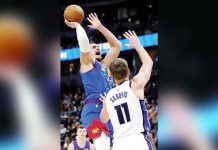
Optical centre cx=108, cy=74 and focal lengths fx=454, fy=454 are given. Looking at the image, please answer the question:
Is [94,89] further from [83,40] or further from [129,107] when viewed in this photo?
[129,107]

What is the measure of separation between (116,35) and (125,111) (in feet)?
19.9

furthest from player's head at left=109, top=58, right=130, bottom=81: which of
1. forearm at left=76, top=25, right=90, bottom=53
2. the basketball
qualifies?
the basketball

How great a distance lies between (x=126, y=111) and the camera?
14.8 feet

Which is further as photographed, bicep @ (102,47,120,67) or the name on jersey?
bicep @ (102,47,120,67)

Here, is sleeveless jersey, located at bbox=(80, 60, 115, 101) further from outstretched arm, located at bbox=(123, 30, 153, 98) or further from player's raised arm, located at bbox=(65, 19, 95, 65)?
outstretched arm, located at bbox=(123, 30, 153, 98)

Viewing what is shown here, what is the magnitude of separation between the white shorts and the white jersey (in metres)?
0.04

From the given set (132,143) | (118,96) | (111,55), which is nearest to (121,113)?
(118,96)

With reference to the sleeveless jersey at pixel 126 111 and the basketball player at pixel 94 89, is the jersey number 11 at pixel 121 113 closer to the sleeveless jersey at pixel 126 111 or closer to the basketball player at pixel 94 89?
the sleeveless jersey at pixel 126 111

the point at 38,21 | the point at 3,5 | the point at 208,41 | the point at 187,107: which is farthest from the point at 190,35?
the point at 3,5

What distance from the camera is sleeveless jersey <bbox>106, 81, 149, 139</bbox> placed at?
4.50 metres

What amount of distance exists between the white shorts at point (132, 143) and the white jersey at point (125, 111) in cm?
→ 4

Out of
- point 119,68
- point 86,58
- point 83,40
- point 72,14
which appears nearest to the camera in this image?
point 119,68

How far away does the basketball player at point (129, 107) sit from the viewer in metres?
4.48

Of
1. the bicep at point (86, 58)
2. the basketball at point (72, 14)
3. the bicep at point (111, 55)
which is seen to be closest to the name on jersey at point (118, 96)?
the bicep at point (86, 58)
